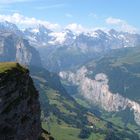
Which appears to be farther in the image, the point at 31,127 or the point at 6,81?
the point at 31,127

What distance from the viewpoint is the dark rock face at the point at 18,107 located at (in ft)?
385

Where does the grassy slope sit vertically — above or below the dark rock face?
above

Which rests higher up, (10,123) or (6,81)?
(6,81)

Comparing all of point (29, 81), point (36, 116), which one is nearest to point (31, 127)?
point (36, 116)

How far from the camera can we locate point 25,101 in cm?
12812

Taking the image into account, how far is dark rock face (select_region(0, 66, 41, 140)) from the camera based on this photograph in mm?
117500

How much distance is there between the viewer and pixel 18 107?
123625 mm

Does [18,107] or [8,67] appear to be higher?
[8,67]

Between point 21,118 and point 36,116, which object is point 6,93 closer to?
point 21,118

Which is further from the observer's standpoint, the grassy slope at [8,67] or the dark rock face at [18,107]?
the grassy slope at [8,67]

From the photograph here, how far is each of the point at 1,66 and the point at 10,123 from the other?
16231 millimetres

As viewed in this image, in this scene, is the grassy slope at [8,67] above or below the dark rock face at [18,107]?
above

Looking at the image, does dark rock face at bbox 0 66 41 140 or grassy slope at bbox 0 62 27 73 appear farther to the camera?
grassy slope at bbox 0 62 27 73

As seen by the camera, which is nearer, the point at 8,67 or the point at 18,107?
the point at 18,107
